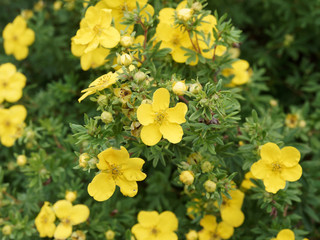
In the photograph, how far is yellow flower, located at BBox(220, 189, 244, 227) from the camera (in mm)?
2797

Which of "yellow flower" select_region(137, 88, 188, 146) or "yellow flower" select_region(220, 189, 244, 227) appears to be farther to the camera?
"yellow flower" select_region(220, 189, 244, 227)

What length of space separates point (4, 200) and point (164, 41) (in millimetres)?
1967

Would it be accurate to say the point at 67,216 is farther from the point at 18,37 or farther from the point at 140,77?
the point at 18,37

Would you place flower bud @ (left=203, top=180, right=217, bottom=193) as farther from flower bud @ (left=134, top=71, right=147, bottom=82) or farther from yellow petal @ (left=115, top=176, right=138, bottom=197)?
flower bud @ (left=134, top=71, right=147, bottom=82)

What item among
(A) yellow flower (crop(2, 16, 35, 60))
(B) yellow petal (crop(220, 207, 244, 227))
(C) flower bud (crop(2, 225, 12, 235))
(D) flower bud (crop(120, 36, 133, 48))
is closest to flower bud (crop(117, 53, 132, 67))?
(D) flower bud (crop(120, 36, 133, 48))

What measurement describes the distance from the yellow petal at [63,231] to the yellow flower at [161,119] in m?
1.04

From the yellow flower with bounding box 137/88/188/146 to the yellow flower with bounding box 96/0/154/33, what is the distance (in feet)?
2.56

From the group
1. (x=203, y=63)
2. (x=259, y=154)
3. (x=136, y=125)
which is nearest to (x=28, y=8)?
(x=203, y=63)

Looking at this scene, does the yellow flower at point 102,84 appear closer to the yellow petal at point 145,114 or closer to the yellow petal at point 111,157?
the yellow petal at point 145,114

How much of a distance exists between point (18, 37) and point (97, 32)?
177 centimetres

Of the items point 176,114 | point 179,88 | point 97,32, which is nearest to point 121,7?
point 97,32

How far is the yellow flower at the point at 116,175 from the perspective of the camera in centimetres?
216

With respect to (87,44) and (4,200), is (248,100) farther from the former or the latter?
(4,200)

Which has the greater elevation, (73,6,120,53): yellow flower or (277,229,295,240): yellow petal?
(73,6,120,53): yellow flower
